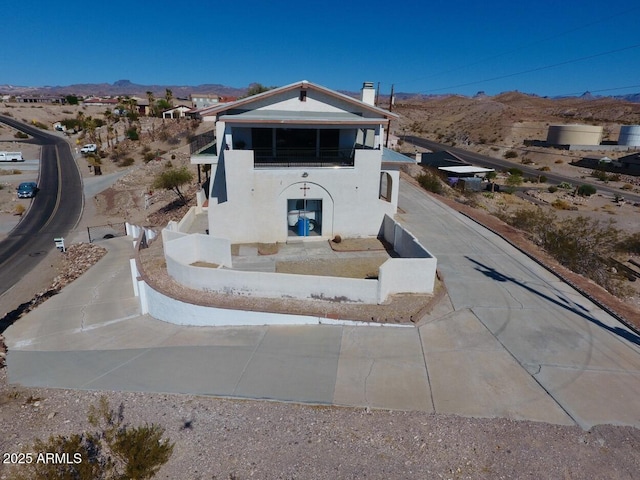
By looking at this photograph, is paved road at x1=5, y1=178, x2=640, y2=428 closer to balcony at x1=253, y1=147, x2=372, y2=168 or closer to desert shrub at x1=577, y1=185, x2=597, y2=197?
balcony at x1=253, y1=147, x2=372, y2=168

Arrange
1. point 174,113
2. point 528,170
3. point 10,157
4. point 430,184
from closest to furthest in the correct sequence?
1. point 430,184
2. point 10,157
3. point 528,170
4. point 174,113

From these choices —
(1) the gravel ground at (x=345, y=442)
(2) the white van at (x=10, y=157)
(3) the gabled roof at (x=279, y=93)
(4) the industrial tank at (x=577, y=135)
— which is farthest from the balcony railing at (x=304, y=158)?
(4) the industrial tank at (x=577, y=135)

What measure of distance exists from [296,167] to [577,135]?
7260 cm

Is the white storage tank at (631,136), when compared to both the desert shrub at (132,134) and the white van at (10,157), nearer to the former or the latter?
the desert shrub at (132,134)

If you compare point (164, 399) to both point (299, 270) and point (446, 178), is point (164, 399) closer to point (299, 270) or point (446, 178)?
point (299, 270)

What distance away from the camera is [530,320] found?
42.0 ft

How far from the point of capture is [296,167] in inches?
758

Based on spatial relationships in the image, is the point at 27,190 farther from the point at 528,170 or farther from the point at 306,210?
the point at 528,170

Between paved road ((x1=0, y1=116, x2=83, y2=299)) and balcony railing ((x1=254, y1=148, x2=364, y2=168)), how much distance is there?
1565cm

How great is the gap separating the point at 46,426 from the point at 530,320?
13.6m

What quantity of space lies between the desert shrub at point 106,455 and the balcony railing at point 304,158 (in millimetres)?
13624

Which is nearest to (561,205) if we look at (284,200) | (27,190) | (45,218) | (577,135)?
(284,200)

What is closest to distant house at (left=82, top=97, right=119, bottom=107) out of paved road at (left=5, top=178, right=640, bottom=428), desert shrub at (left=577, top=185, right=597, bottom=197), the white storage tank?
desert shrub at (left=577, top=185, right=597, bottom=197)

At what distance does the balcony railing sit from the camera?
19572 millimetres
